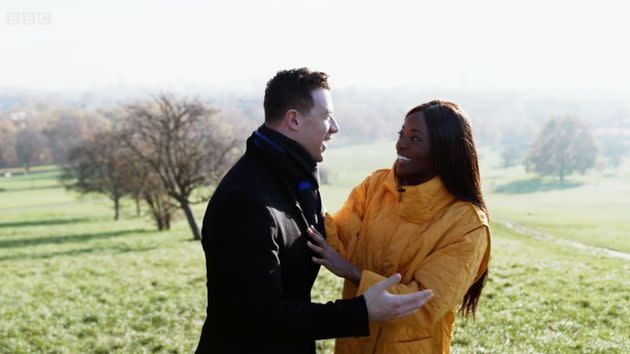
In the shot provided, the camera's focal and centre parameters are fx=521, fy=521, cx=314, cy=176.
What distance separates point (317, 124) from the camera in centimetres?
367

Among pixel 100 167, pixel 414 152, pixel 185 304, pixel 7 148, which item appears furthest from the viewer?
pixel 7 148

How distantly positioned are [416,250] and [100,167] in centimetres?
5093

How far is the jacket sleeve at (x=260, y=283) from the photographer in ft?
9.85

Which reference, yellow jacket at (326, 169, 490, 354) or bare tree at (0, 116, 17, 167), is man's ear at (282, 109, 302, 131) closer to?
yellow jacket at (326, 169, 490, 354)

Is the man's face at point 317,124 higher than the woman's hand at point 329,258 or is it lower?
higher

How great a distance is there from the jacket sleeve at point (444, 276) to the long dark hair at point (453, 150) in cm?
33

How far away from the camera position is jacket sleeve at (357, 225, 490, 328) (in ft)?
11.1

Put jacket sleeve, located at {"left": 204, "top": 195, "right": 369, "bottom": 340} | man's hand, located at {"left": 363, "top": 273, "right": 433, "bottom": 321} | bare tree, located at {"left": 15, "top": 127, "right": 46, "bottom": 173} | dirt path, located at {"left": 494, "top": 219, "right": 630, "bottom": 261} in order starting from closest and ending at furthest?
jacket sleeve, located at {"left": 204, "top": 195, "right": 369, "bottom": 340} → man's hand, located at {"left": 363, "top": 273, "right": 433, "bottom": 321} → dirt path, located at {"left": 494, "top": 219, "right": 630, "bottom": 261} → bare tree, located at {"left": 15, "top": 127, "right": 46, "bottom": 173}

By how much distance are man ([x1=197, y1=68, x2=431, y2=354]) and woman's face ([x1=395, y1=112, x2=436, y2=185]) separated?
1.80 feet

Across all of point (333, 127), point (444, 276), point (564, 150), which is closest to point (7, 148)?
Answer: point (564, 150)

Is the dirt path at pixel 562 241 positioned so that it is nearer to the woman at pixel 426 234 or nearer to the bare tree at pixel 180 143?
the woman at pixel 426 234

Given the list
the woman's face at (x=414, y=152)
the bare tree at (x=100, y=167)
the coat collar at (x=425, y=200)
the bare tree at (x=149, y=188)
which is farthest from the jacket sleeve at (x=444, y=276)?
the bare tree at (x=100, y=167)

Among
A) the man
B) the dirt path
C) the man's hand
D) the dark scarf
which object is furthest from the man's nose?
the dirt path

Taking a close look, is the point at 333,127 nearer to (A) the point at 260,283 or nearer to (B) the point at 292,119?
(B) the point at 292,119
